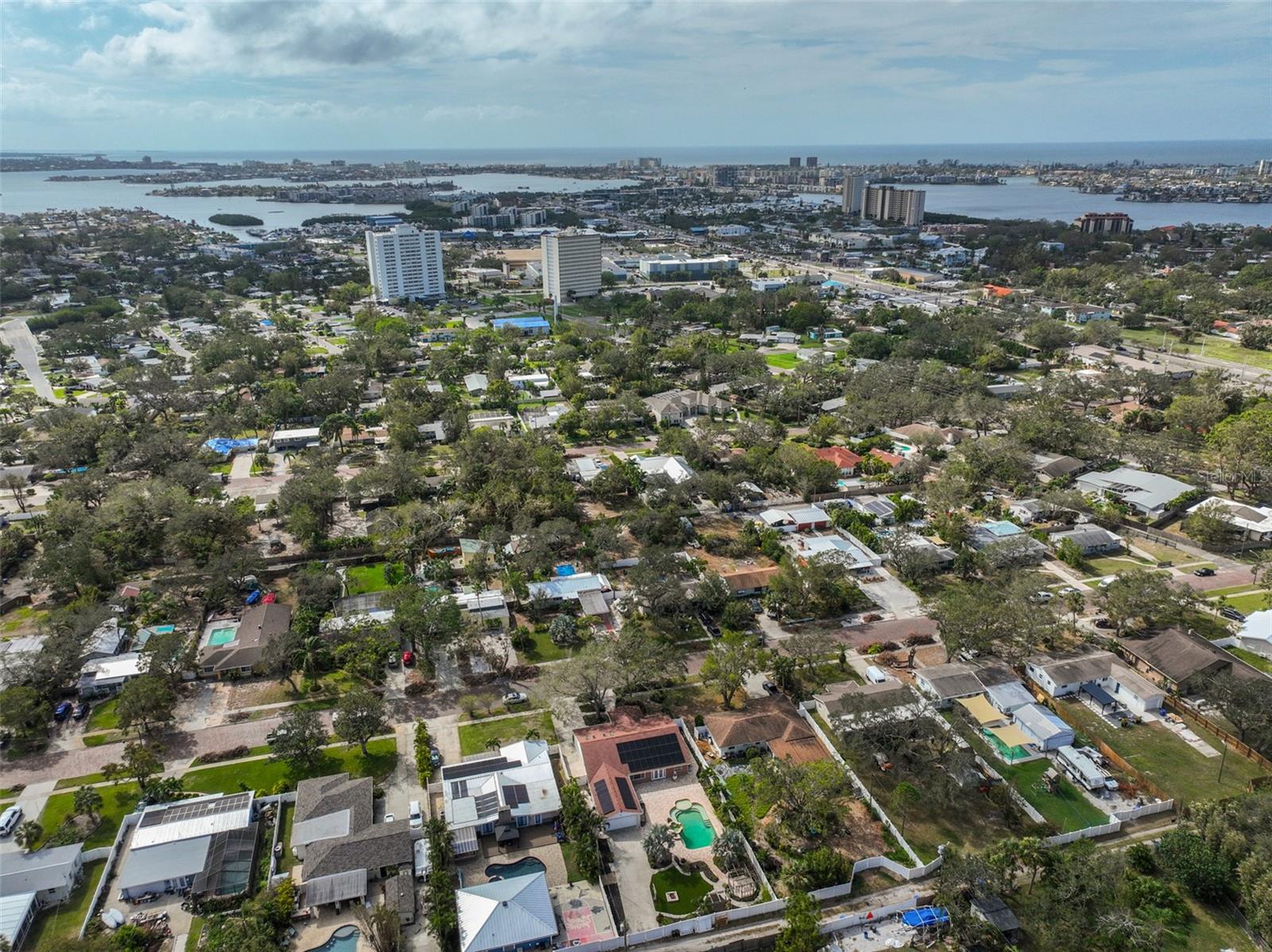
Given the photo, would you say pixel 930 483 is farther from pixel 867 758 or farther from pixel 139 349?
pixel 139 349

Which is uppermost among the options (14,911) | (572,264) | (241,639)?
(572,264)

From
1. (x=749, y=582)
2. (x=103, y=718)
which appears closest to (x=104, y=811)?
(x=103, y=718)

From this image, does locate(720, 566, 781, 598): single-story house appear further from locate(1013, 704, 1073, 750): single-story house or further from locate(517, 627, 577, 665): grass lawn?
locate(1013, 704, 1073, 750): single-story house

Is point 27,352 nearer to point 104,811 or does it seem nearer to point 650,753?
point 104,811

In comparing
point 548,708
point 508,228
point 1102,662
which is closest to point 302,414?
point 548,708

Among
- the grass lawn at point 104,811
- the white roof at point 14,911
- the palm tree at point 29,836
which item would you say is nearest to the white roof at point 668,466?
the grass lawn at point 104,811

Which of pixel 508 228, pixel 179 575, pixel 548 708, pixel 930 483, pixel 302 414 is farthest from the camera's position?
pixel 508 228

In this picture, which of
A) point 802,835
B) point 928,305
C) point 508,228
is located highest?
point 508,228
